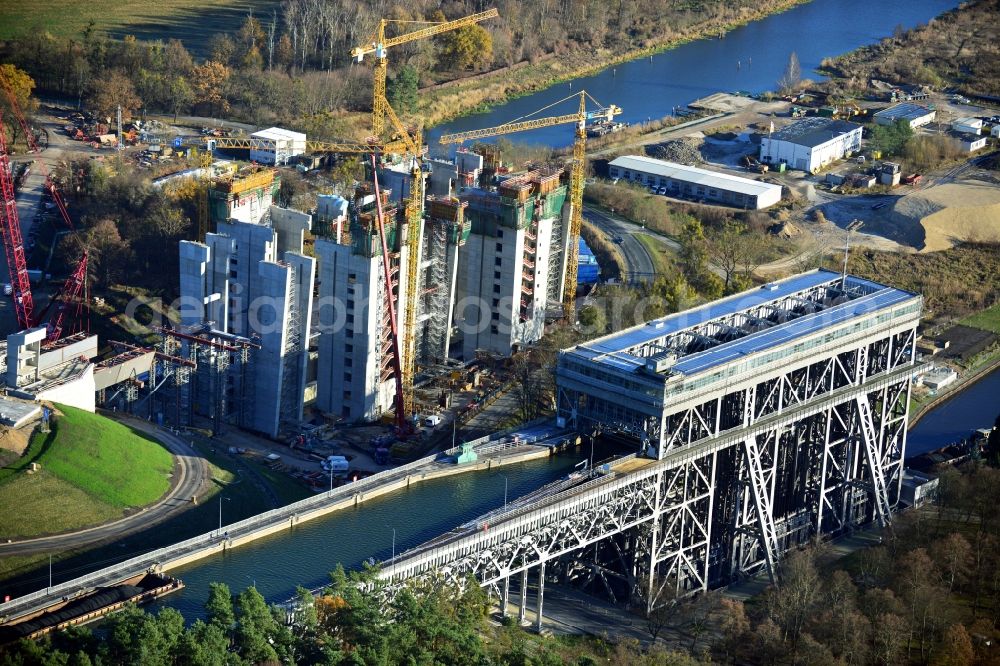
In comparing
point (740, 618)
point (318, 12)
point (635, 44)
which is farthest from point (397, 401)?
point (635, 44)

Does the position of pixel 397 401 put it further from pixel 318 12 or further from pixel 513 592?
pixel 318 12

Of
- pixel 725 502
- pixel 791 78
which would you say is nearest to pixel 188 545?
pixel 725 502

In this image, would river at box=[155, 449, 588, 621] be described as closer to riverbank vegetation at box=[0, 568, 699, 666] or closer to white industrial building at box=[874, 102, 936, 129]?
A: riverbank vegetation at box=[0, 568, 699, 666]

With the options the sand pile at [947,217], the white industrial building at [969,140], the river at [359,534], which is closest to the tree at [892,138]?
the white industrial building at [969,140]

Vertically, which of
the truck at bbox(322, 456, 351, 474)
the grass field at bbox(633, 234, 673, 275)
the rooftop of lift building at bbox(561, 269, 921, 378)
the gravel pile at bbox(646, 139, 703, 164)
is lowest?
the truck at bbox(322, 456, 351, 474)

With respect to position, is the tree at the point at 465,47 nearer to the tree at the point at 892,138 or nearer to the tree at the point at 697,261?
the tree at the point at 892,138

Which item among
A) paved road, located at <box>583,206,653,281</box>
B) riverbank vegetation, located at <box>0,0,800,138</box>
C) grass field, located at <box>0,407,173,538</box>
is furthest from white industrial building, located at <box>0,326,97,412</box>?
riverbank vegetation, located at <box>0,0,800,138</box>
